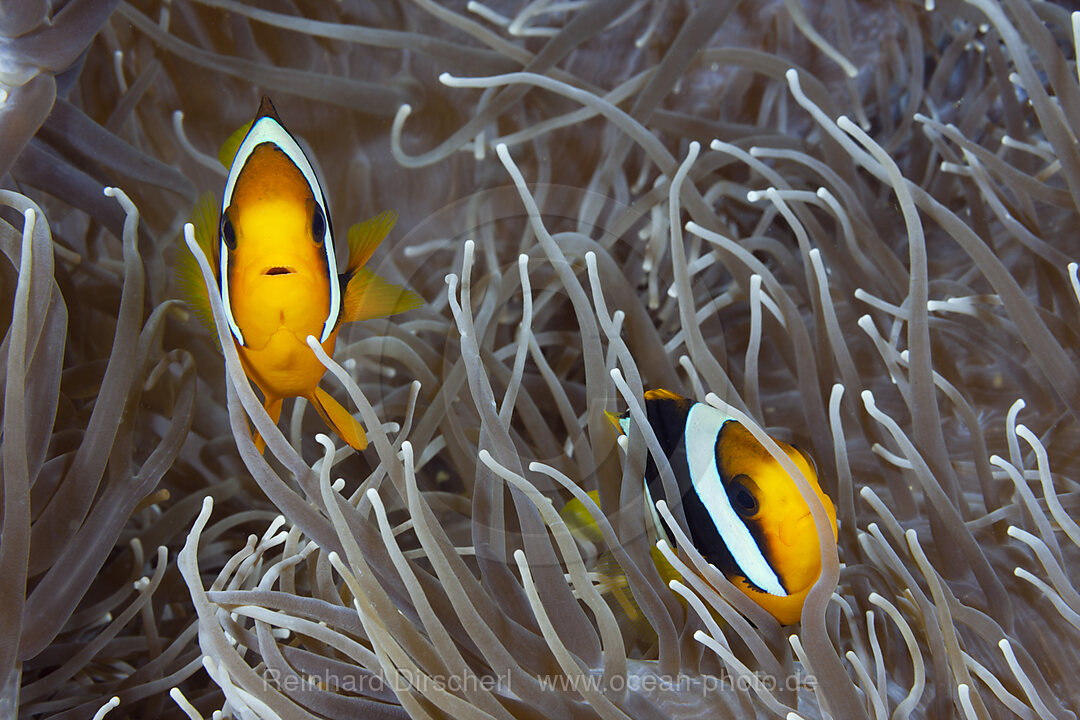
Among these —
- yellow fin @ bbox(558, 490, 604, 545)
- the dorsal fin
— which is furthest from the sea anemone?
the dorsal fin

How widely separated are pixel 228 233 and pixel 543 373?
338 millimetres

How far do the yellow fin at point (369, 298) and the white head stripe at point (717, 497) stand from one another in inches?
10.4

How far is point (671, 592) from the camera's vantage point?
0.64 m

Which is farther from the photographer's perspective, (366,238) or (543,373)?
(543,373)

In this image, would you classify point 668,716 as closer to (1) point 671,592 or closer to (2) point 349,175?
(1) point 671,592

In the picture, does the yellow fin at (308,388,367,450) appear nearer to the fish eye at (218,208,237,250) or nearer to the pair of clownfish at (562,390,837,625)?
the fish eye at (218,208,237,250)

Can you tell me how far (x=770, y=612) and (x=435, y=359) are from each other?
1.52 ft

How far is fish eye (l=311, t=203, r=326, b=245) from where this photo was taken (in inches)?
21.8

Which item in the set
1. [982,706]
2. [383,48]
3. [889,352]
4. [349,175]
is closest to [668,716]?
[982,706]

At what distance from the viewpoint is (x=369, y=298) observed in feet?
2.10

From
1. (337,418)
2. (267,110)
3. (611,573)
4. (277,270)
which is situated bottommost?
(611,573)

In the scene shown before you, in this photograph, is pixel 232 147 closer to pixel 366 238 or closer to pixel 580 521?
pixel 366 238

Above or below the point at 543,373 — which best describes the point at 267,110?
above

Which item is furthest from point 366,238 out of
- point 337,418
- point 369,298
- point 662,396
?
point 662,396
